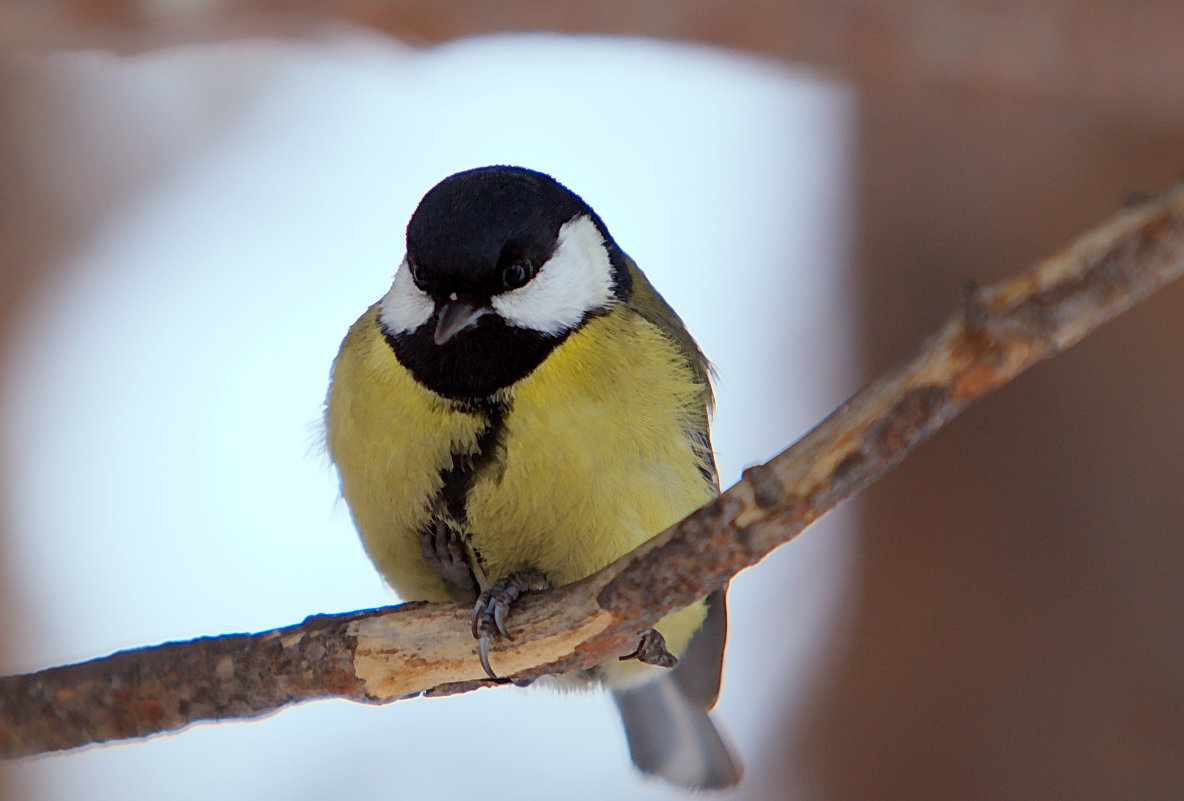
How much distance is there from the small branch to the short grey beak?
0.29 metres

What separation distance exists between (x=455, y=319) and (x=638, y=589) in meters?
0.37

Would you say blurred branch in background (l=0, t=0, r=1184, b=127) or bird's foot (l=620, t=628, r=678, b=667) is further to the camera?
blurred branch in background (l=0, t=0, r=1184, b=127)

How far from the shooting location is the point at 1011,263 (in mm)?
1885

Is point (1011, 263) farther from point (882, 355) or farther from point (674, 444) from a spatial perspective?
point (674, 444)

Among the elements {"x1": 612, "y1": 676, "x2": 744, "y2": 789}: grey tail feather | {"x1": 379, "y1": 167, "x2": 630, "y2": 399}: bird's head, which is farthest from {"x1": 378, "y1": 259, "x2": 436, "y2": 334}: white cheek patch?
{"x1": 612, "y1": 676, "x2": 744, "y2": 789}: grey tail feather

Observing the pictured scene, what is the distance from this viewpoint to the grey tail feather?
152cm

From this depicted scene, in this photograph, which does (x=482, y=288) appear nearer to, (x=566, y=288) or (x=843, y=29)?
(x=566, y=288)

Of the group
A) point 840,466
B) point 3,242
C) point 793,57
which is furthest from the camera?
point 3,242

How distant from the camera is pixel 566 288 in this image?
1.26m

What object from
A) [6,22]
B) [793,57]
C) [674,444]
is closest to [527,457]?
[674,444]

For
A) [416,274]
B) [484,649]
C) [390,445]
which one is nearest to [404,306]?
[416,274]

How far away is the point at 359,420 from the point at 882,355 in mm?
1157

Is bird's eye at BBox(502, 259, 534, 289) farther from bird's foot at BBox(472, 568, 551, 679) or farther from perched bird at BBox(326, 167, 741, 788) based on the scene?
bird's foot at BBox(472, 568, 551, 679)

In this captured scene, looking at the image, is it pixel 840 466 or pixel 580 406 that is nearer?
pixel 840 466
